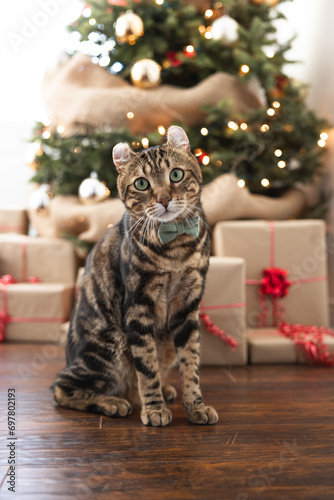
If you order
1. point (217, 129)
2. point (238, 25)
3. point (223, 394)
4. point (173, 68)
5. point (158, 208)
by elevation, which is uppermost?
point (238, 25)

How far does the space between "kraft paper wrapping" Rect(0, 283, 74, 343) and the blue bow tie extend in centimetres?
104

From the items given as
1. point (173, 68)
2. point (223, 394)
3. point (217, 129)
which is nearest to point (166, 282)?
point (223, 394)

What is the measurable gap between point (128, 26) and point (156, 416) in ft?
5.14

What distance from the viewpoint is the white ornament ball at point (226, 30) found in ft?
6.64

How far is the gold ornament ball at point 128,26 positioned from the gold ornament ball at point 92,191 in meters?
0.61

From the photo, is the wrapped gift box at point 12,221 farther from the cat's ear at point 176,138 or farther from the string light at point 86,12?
the cat's ear at point 176,138

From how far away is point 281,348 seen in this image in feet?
5.70

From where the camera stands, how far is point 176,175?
3.65ft

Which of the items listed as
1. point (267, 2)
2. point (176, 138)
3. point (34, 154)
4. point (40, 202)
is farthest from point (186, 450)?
point (267, 2)

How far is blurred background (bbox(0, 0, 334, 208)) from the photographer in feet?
7.65

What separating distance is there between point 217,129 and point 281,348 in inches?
38.9

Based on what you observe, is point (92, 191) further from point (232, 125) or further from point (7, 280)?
point (232, 125)

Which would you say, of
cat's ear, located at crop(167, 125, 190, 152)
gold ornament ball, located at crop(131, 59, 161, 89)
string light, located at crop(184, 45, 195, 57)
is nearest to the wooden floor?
cat's ear, located at crop(167, 125, 190, 152)

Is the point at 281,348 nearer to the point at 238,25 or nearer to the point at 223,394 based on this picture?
the point at 223,394
